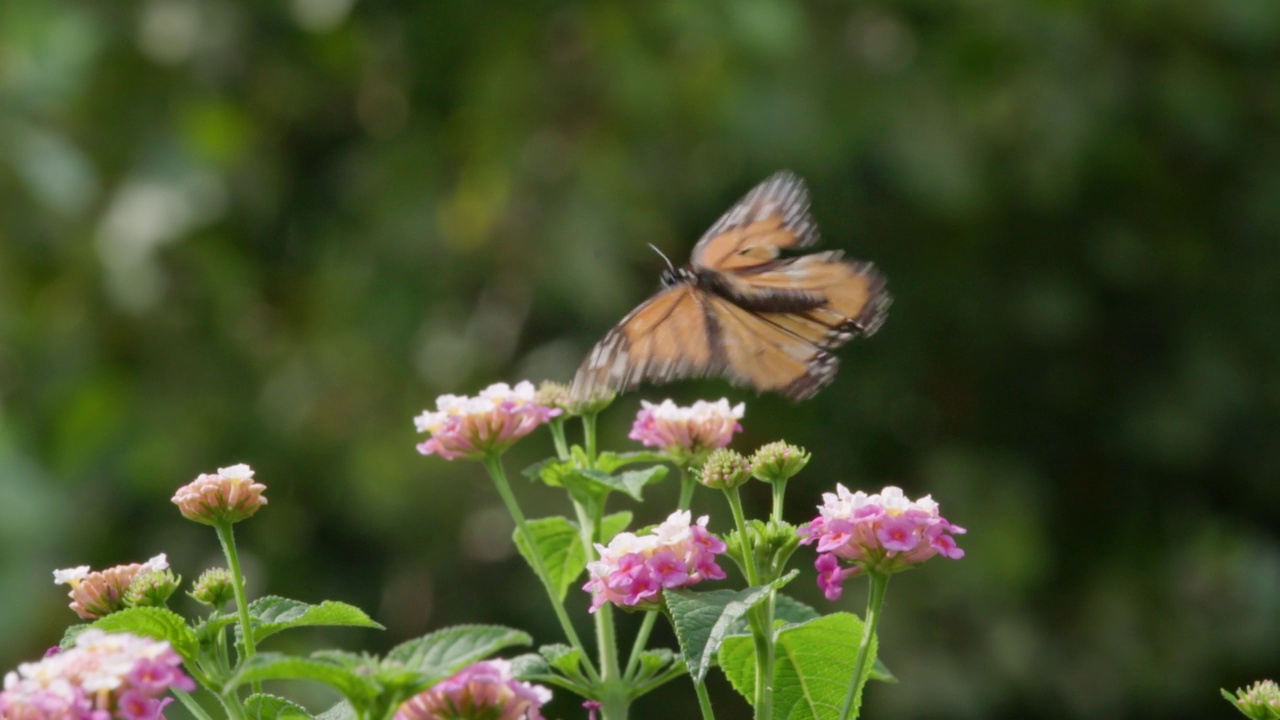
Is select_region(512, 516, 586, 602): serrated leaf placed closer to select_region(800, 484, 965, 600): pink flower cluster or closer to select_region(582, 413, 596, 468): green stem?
select_region(582, 413, 596, 468): green stem

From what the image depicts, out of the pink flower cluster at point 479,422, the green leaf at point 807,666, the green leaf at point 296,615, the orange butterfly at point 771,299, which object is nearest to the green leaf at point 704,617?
the green leaf at point 807,666

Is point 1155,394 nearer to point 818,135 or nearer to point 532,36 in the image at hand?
point 818,135

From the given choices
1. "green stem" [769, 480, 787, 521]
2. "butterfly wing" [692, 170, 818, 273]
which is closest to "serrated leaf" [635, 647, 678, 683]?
"green stem" [769, 480, 787, 521]

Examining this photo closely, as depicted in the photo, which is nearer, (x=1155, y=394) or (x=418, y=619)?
(x=418, y=619)

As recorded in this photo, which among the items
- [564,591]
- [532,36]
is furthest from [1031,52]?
[564,591]

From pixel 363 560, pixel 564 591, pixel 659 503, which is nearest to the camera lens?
pixel 564 591

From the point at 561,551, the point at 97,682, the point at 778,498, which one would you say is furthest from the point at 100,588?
the point at 778,498

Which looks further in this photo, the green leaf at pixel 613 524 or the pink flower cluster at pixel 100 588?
the green leaf at pixel 613 524

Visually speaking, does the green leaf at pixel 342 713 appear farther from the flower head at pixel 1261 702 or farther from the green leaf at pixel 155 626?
the flower head at pixel 1261 702
